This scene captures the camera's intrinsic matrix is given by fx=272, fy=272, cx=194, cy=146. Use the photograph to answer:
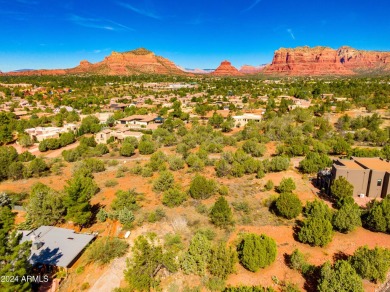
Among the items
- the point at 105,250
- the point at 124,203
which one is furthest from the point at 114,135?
the point at 105,250

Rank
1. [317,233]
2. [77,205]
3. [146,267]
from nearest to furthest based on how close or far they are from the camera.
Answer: [146,267], [317,233], [77,205]

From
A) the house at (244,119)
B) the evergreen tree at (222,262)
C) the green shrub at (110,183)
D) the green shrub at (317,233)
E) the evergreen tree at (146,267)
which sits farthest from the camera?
the house at (244,119)

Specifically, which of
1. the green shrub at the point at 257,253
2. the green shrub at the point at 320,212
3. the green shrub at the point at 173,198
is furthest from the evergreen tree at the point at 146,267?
the green shrub at the point at 320,212

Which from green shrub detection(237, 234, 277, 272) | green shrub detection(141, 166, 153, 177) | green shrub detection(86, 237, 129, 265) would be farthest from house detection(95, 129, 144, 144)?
green shrub detection(237, 234, 277, 272)

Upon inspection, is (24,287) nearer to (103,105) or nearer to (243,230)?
(243,230)

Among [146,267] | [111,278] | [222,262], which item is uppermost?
[146,267]

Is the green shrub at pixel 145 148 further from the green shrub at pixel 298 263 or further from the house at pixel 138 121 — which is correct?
the green shrub at pixel 298 263

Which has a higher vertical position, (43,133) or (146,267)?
(43,133)

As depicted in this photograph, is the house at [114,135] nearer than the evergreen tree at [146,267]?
No

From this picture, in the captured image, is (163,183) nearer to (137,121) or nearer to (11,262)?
(11,262)
